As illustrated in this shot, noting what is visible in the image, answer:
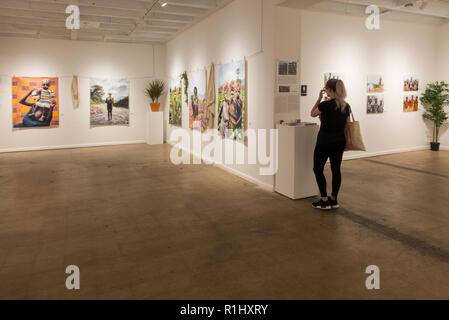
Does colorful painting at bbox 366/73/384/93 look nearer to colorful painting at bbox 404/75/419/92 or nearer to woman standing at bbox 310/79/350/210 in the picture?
colorful painting at bbox 404/75/419/92

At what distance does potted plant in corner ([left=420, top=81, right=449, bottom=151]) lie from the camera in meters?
9.44

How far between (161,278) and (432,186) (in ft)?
16.3

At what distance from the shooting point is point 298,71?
18.7ft

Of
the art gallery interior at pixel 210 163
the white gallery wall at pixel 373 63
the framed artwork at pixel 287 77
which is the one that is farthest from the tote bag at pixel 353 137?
the white gallery wall at pixel 373 63

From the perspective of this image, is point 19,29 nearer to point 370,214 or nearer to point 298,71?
point 298,71

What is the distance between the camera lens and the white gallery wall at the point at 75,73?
1025cm

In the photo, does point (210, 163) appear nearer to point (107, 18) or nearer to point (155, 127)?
point (155, 127)

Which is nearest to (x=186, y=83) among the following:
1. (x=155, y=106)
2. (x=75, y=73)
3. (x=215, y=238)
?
(x=155, y=106)

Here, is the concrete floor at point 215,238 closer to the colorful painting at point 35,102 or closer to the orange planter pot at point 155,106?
the colorful painting at point 35,102

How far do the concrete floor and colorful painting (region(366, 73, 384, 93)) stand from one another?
2841 mm

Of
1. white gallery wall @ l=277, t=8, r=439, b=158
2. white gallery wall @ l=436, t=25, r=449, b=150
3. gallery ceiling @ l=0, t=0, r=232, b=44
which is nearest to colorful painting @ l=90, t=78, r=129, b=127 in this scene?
gallery ceiling @ l=0, t=0, r=232, b=44

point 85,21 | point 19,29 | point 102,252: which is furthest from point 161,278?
Answer: point 19,29

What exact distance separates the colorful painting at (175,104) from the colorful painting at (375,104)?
5013 millimetres

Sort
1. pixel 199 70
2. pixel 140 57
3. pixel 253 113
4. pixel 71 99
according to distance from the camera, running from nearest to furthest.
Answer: pixel 253 113
pixel 199 70
pixel 71 99
pixel 140 57
